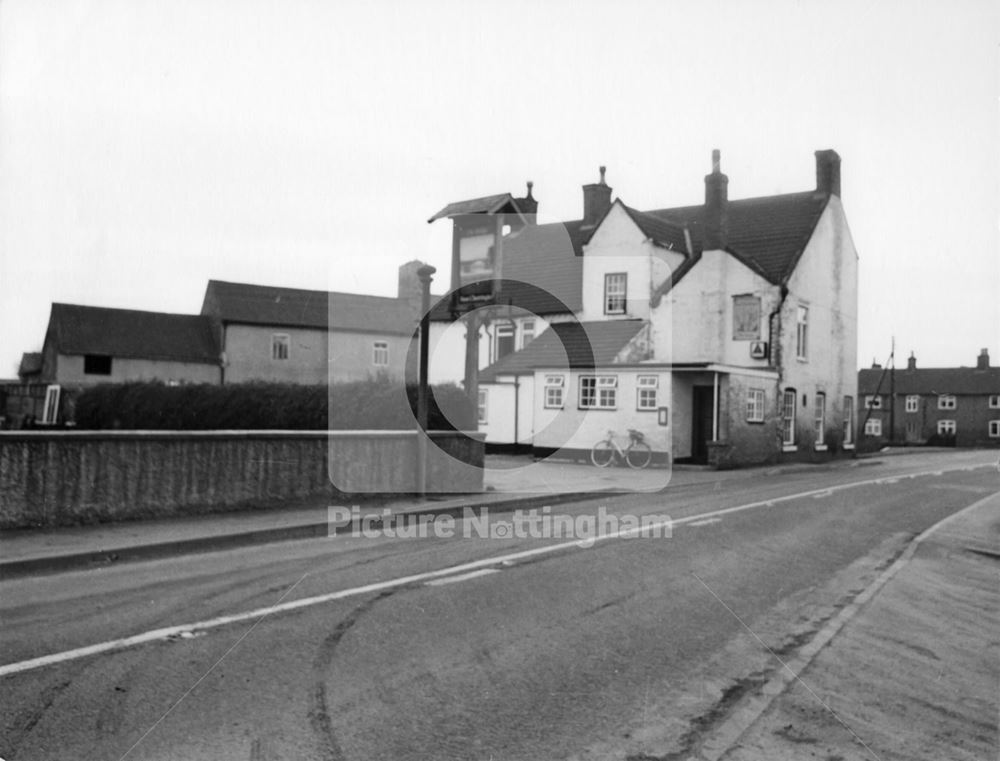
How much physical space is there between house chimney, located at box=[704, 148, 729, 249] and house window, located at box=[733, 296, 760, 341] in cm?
203

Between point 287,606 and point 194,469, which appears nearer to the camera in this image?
point 287,606

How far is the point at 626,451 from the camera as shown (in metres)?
26.3

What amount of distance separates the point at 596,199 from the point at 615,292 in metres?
7.46

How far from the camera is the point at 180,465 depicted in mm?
11812

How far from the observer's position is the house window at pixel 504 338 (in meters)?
35.5

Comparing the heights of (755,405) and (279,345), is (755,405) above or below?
below

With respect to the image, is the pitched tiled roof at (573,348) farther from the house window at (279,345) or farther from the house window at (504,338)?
the house window at (279,345)

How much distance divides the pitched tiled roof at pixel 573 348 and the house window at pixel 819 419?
7906 millimetres

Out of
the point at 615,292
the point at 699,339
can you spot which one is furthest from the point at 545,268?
the point at 699,339

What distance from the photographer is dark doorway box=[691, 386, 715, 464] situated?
1077 inches

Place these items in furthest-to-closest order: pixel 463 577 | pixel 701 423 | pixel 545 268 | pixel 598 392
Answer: pixel 545 268 → pixel 598 392 → pixel 701 423 → pixel 463 577

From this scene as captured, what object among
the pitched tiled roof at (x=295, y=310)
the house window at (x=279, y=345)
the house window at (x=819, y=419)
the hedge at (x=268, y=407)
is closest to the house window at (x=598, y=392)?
the hedge at (x=268, y=407)

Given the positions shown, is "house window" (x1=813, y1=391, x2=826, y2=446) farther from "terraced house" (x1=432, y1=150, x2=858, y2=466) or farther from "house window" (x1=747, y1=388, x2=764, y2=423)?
"house window" (x1=747, y1=388, x2=764, y2=423)

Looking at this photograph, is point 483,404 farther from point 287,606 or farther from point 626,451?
point 287,606
